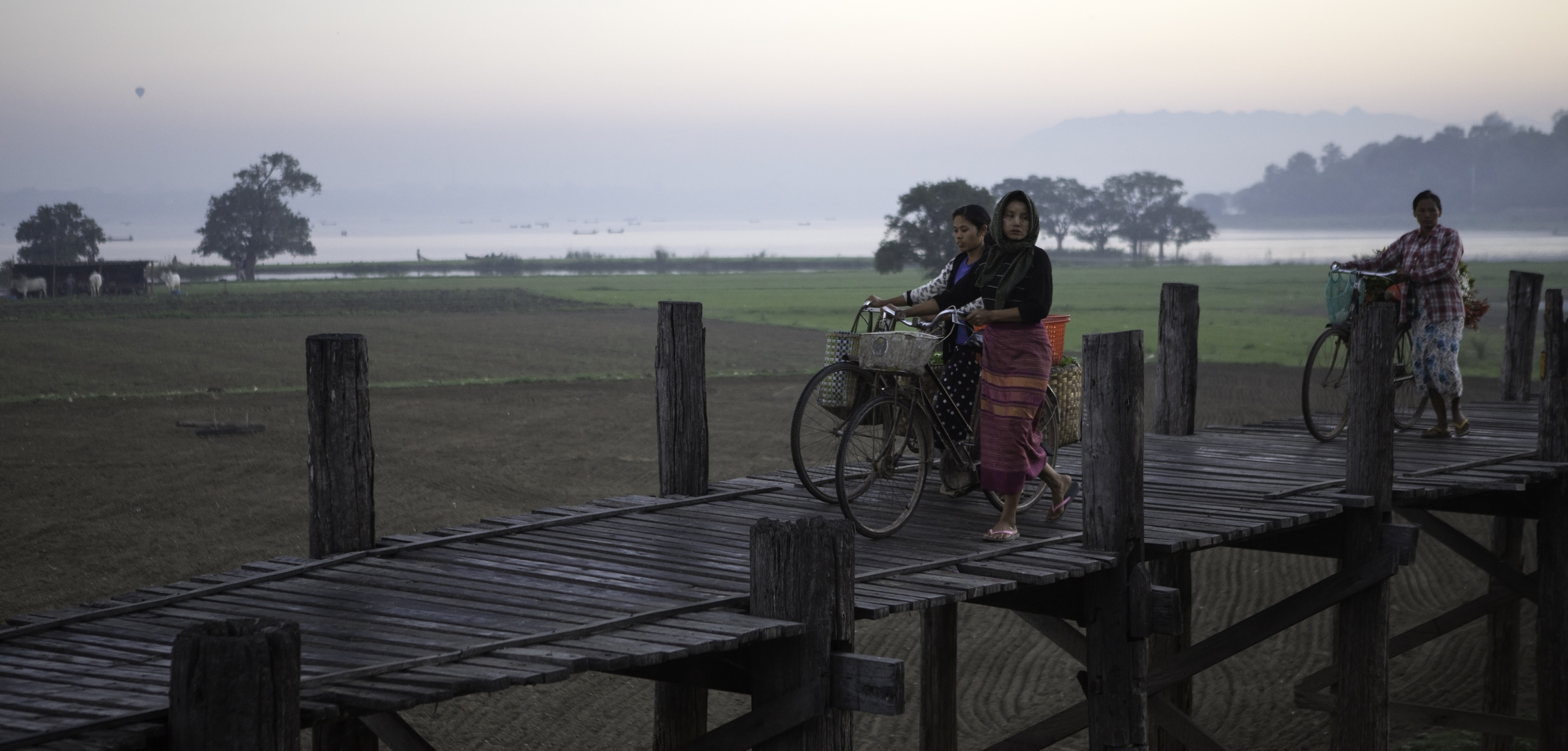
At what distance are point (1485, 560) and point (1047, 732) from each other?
4061mm

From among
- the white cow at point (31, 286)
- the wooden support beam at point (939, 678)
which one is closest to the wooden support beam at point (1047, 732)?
the wooden support beam at point (939, 678)

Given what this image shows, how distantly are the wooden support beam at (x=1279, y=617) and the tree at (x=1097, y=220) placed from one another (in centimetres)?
10039

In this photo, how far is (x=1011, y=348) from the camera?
6.66 m

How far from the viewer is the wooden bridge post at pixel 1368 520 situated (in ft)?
25.4

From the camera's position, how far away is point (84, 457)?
781 inches

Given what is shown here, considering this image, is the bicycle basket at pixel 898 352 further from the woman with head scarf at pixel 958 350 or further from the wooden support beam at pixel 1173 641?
the wooden support beam at pixel 1173 641

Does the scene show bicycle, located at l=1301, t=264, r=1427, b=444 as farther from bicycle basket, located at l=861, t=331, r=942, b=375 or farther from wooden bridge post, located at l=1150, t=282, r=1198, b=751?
bicycle basket, located at l=861, t=331, r=942, b=375

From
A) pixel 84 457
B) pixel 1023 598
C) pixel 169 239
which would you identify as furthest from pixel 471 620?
pixel 169 239

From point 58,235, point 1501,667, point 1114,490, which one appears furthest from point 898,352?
point 58,235

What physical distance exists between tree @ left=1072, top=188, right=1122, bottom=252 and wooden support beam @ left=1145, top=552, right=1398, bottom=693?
100385 millimetres

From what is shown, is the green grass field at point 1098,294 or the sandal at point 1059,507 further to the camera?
the green grass field at point 1098,294

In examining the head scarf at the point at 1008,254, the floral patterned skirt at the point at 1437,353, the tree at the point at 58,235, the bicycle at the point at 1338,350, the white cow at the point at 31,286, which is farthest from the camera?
the tree at the point at 58,235

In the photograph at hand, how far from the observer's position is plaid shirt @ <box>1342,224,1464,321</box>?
9281 millimetres

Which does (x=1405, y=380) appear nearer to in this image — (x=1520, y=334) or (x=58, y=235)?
(x=1520, y=334)
